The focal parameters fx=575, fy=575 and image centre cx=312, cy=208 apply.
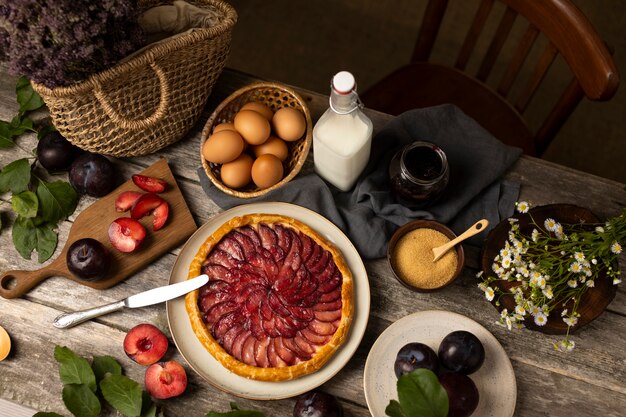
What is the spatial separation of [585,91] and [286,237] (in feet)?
2.81

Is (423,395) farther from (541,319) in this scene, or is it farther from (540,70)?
(540,70)

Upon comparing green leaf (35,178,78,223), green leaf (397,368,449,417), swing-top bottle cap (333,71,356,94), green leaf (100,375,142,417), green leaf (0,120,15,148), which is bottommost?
green leaf (100,375,142,417)

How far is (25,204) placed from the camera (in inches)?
55.0

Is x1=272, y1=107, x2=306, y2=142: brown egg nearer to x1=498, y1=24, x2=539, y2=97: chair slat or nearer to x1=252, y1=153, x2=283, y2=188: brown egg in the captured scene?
x1=252, y1=153, x2=283, y2=188: brown egg

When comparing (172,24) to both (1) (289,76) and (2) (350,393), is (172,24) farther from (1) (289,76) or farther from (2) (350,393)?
(1) (289,76)

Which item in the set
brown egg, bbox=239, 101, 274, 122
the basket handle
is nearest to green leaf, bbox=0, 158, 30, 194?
the basket handle

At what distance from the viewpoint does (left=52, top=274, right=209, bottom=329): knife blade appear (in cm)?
133

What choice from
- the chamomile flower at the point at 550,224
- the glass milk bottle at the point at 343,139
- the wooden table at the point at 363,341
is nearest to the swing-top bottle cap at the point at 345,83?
the glass milk bottle at the point at 343,139

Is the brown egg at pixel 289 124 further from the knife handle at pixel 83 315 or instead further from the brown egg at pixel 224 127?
the knife handle at pixel 83 315

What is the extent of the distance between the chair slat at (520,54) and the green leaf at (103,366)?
1.34m

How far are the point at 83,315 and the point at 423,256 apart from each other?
0.81 m

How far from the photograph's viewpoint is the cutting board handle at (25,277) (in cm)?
138

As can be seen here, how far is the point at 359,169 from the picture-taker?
1.43 metres

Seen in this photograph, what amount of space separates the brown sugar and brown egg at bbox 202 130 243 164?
0.45 m
